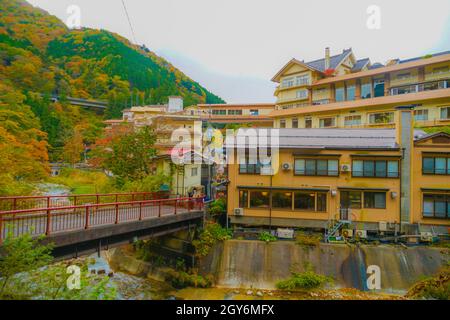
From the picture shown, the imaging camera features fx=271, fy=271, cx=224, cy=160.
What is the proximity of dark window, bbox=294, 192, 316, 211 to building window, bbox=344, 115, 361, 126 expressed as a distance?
1755 cm

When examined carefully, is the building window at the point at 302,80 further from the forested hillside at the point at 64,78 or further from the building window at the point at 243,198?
the forested hillside at the point at 64,78

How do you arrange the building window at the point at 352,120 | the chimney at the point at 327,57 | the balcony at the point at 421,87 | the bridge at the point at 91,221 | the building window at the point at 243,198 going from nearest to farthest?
the bridge at the point at 91,221
the building window at the point at 243,198
the balcony at the point at 421,87
the building window at the point at 352,120
the chimney at the point at 327,57

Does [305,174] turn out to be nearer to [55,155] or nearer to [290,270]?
[290,270]

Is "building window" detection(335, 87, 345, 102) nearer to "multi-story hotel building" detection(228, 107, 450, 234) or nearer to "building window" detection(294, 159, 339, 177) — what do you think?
"multi-story hotel building" detection(228, 107, 450, 234)

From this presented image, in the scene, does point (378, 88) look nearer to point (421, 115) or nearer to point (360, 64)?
point (421, 115)

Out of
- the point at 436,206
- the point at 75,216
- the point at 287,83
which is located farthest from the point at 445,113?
the point at 75,216

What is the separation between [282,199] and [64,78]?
63795mm

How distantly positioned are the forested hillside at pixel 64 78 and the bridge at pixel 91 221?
1236 cm

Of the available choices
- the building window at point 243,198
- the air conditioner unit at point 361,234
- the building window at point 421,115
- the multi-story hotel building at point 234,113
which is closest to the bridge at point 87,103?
the multi-story hotel building at point 234,113

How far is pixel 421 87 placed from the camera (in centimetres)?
2842

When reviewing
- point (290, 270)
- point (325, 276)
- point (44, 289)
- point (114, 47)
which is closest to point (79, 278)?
point (44, 289)

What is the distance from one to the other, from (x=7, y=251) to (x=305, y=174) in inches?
581

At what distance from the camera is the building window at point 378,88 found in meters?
31.6
